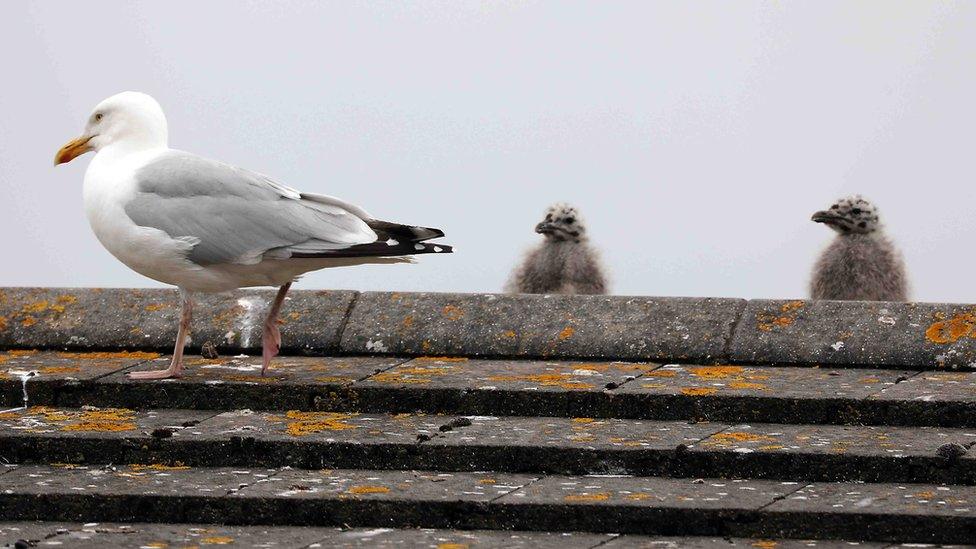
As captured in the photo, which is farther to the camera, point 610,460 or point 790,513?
point 610,460

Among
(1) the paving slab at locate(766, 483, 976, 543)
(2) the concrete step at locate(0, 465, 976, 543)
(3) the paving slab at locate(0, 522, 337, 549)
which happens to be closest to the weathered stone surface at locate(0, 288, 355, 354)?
(2) the concrete step at locate(0, 465, 976, 543)

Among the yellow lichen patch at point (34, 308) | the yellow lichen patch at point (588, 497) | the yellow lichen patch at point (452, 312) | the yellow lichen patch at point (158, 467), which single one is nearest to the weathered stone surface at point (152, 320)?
the yellow lichen patch at point (34, 308)

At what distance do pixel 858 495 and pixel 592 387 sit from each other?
1542 millimetres

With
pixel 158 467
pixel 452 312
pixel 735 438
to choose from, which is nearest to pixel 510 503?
pixel 735 438

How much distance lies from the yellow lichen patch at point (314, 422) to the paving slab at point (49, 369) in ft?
3.38

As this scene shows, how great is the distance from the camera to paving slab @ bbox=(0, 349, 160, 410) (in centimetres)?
704

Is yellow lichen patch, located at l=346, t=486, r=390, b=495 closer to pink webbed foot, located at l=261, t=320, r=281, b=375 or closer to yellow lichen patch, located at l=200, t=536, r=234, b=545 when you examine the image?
yellow lichen patch, located at l=200, t=536, r=234, b=545

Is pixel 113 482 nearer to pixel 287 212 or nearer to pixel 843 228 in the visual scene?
pixel 287 212

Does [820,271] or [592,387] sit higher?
[820,271]

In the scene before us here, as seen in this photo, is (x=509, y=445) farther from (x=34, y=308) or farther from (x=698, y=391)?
(x=34, y=308)

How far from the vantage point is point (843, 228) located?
11.8 meters

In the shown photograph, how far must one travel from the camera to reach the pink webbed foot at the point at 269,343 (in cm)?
740

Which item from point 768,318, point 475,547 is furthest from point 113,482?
point 768,318

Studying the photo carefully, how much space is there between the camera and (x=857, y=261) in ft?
37.4
